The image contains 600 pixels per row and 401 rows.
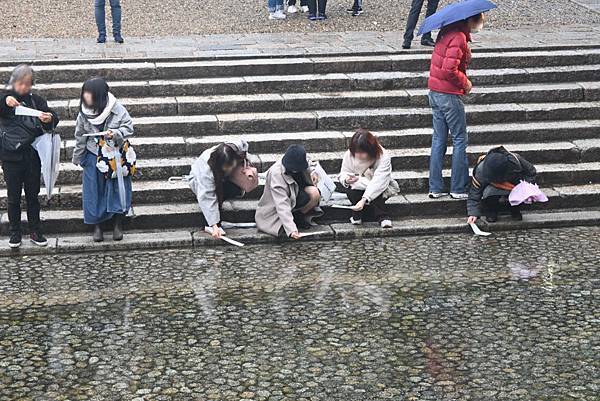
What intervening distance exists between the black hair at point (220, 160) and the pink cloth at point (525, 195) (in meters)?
2.57

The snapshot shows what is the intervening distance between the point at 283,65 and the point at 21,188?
4.10 metres

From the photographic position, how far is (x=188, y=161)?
10.8 metres

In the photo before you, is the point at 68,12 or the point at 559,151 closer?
the point at 559,151

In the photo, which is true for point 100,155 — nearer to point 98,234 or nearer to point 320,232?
point 98,234

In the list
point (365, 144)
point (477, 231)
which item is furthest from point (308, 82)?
point (477, 231)

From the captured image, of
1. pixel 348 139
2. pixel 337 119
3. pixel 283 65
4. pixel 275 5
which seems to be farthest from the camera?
pixel 275 5

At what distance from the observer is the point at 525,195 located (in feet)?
31.8

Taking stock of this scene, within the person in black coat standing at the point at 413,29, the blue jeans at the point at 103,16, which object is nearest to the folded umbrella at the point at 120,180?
the blue jeans at the point at 103,16

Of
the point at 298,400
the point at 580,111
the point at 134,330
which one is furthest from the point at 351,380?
the point at 580,111

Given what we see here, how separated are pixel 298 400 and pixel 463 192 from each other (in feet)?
14.8

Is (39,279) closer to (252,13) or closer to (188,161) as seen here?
(188,161)

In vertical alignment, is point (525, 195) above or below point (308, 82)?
below

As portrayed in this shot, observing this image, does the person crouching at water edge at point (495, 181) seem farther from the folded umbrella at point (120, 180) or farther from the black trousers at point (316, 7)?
the black trousers at point (316, 7)

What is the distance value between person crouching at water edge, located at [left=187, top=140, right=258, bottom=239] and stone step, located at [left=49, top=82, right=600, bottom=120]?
1.94 metres
